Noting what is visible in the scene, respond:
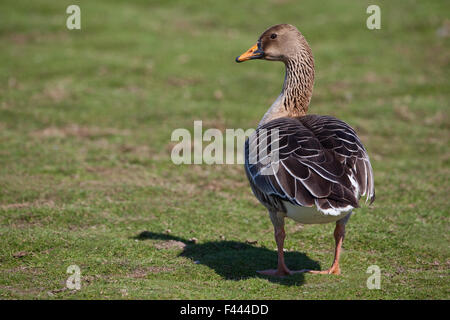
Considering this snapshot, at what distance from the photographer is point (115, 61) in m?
17.8

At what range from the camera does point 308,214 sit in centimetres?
607

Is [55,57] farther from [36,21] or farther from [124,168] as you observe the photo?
[124,168]

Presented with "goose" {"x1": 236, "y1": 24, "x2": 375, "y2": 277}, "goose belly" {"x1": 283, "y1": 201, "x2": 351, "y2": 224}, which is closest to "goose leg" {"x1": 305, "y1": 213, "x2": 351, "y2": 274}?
"goose" {"x1": 236, "y1": 24, "x2": 375, "y2": 277}

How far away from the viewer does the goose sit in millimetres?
5824

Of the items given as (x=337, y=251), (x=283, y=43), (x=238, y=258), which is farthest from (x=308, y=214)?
(x=283, y=43)

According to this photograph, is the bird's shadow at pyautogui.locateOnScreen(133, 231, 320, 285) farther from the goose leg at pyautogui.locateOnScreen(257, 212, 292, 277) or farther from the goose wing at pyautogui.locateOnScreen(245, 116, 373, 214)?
the goose wing at pyautogui.locateOnScreen(245, 116, 373, 214)

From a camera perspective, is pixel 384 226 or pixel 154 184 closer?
pixel 384 226

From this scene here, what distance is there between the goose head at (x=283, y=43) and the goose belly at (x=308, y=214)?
9.60 feet

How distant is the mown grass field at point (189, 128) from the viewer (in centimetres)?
696

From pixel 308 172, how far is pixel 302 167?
0.36 ft

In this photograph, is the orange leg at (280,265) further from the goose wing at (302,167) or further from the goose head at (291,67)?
the goose head at (291,67)

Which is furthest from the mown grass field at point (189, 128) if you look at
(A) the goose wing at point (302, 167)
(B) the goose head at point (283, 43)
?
(B) the goose head at point (283, 43)

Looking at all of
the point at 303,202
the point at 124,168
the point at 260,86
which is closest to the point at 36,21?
the point at 260,86

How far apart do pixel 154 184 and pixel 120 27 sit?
39.2 feet
